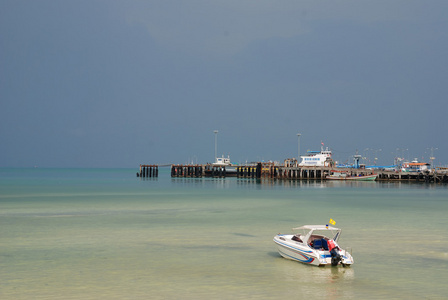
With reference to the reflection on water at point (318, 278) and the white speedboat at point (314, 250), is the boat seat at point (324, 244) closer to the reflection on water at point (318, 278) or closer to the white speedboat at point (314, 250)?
the white speedboat at point (314, 250)

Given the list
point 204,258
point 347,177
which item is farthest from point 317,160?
point 204,258

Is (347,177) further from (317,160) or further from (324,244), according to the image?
(324,244)

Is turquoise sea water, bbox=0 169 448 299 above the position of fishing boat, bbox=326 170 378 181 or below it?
below

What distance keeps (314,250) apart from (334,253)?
909mm

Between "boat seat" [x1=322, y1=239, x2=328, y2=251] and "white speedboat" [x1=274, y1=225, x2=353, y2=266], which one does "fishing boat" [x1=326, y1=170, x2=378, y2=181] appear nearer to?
"white speedboat" [x1=274, y1=225, x2=353, y2=266]

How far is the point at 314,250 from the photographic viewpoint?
2180 cm

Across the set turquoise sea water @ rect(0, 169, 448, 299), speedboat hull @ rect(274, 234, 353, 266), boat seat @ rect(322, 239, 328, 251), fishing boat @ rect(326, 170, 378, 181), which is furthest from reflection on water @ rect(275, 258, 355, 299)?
fishing boat @ rect(326, 170, 378, 181)

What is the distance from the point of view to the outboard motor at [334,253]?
69.8 ft

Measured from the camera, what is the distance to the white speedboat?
21.5m

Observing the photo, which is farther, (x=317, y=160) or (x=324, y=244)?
(x=317, y=160)

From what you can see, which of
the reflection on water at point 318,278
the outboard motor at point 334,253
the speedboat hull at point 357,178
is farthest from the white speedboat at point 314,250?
the speedboat hull at point 357,178

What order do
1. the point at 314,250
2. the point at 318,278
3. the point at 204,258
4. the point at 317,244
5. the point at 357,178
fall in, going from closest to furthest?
the point at 318,278 < the point at 314,250 < the point at 317,244 < the point at 204,258 < the point at 357,178

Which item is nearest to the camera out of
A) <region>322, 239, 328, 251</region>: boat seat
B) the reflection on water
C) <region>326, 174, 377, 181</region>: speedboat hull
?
the reflection on water

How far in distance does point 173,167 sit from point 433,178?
86.9m
